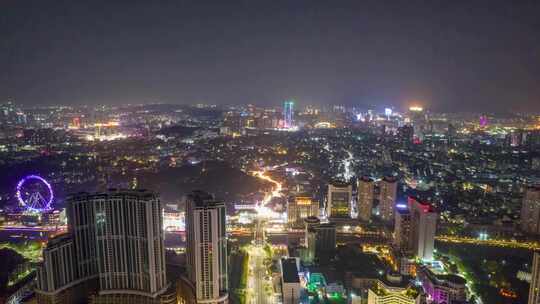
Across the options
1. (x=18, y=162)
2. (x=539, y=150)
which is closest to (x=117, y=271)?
(x=18, y=162)

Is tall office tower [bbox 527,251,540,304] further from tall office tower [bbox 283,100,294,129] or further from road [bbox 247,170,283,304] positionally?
tall office tower [bbox 283,100,294,129]

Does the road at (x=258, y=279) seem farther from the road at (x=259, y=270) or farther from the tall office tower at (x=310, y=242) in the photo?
the tall office tower at (x=310, y=242)

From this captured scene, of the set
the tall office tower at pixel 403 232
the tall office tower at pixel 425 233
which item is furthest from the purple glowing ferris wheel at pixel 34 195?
the tall office tower at pixel 425 233

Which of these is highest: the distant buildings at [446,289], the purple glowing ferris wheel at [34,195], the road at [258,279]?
the purple glowing ferris wheel at [34,195]

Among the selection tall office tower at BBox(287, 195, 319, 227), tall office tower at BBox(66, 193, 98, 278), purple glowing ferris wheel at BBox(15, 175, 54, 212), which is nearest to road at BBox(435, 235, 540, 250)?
tall office tower at BBox(287, 195, 319, 227)

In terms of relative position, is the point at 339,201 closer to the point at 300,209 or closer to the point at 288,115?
the point at 300,209

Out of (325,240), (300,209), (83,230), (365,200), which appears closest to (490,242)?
(365,200)
